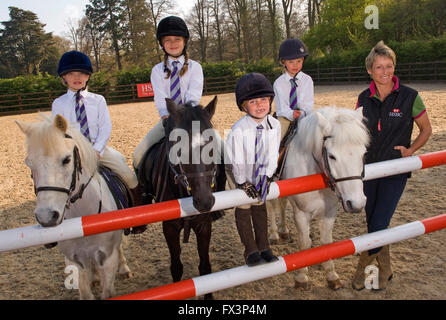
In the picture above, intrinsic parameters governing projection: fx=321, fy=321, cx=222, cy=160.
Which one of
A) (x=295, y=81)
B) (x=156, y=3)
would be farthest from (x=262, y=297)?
(x=156, y=3)

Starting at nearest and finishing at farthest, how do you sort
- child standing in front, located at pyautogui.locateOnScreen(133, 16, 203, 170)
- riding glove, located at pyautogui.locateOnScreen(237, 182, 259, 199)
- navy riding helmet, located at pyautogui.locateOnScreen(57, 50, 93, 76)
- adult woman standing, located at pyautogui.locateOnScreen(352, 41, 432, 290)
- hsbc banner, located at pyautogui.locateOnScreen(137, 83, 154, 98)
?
riding glove, located at pyautogui.locateOnScreen(237, 182, 259, 199)
adult woman standing, located at pyautogui.locateOnScreen(352, 41, 432, 290)
navy riding helmet, located at pyautogui.locateOnScreen(57, 50, 93, 76)
child standing in front, located at pyautogui.locateOnScreen(133, 16, 203, 170)
hsbc banner, located at pyautogui.locateOnScreen(137, 83, 154, 98)

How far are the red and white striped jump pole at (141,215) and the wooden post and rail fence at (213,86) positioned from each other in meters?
21.2

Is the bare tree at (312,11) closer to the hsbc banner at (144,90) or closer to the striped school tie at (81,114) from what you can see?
the hsbc banner at (144,90)

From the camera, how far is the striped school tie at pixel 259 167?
2218 millimetres

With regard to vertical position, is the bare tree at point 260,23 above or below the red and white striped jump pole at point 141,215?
above

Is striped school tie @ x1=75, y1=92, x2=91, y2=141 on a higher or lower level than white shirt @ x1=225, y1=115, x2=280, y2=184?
higher

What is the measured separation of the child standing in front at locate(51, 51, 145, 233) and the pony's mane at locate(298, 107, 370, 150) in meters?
1.86

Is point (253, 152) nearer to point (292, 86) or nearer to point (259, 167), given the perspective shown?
point (259, 167)

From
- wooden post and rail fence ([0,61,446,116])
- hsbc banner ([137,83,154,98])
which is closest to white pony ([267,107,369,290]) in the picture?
wooden post and rail fence ([0,61,446,116])

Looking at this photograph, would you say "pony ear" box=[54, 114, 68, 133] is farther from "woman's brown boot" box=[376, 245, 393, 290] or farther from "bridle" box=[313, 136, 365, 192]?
"woman's brown boot" box=[376, 245, 393, 290]

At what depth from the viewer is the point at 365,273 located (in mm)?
3107

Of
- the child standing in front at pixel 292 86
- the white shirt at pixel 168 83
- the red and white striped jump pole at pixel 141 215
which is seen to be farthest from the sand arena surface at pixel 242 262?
the child standing in front at pixel 292 86

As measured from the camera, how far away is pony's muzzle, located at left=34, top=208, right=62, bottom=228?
1.82 meters
